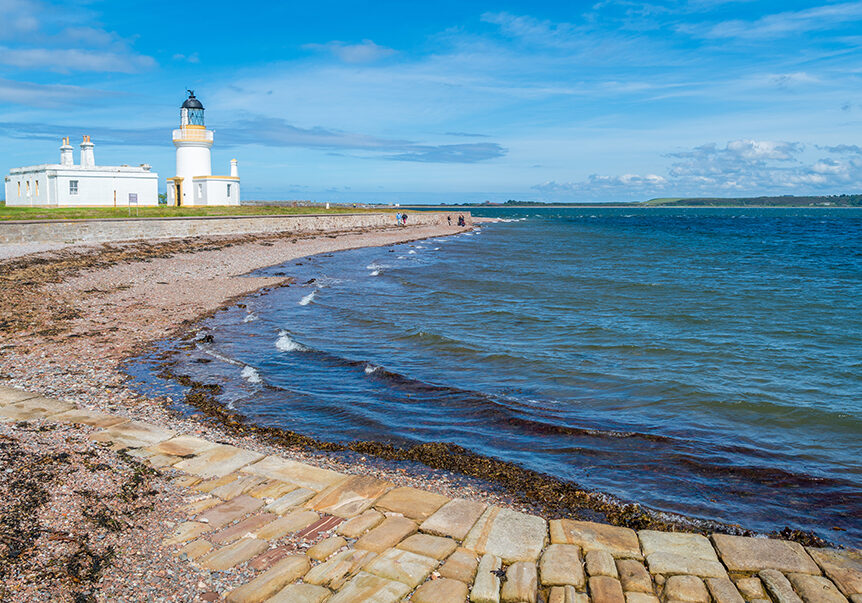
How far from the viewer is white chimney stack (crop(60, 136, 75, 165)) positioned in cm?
4241

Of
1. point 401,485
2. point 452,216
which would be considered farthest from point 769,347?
point 452,216

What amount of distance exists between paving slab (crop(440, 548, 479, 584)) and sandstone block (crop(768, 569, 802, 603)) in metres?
2.17

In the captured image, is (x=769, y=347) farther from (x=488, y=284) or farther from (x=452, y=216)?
(x=452, y=216)

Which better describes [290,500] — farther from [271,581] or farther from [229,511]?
[271,581]

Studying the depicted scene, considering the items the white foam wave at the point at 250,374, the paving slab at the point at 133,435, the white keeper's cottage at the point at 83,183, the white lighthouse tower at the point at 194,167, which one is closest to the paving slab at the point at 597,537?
the paving slab at the point at 133,435

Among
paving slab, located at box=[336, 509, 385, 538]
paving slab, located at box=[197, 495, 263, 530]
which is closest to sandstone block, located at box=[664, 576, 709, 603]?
paving slab, located at box=[336, 509, 385, 538]

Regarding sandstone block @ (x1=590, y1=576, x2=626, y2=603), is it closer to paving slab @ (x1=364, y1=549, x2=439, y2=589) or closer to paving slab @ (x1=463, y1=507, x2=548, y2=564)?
paving slab @ (x1=463, y1=507, x2=548, y2=564)

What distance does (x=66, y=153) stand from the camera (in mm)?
42469

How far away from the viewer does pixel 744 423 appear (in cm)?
916

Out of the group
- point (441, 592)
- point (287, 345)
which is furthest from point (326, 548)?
point (287, 345)

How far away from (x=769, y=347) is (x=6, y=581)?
14609 mm

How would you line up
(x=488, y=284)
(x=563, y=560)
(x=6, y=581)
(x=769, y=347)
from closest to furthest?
1. (x=6, y=581)
2. (x=563, y=560)
3. (x=769, y=347)
4. (x=488, y=284)

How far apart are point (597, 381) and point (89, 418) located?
8240 mm

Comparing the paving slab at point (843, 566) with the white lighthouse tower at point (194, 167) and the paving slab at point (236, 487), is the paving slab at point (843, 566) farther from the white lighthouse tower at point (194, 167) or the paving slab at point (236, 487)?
the white lighthouse tower at point (194, 167)
